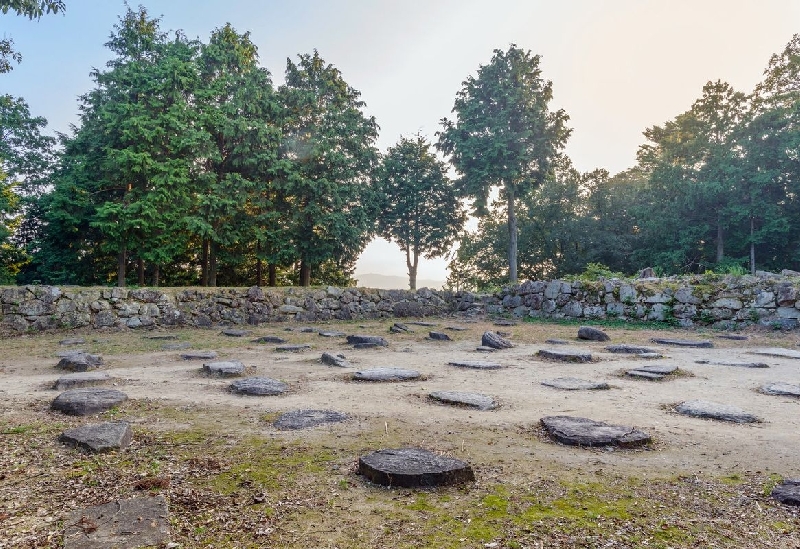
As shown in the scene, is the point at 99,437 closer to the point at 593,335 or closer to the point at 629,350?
the point at 629,350

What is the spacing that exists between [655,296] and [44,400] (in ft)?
37.7

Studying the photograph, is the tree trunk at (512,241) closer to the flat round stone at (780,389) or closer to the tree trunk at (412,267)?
the tree trunk at (412,267)

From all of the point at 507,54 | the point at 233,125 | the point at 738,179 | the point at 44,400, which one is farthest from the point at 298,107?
the point at 738,179

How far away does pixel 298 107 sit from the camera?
712 inches

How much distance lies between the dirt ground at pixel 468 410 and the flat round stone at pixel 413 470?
0.38 feet

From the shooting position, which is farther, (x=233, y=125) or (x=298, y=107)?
(x=298, y=107)

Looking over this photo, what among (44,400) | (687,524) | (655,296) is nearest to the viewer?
(687,524)

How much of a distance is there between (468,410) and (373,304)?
33.2ft

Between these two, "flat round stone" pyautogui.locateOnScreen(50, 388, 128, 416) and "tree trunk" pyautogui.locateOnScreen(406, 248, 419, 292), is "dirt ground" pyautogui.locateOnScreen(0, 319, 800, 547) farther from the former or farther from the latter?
"tree trunk" pyautogui.locateOnScreen(406, 248, 419, 292)

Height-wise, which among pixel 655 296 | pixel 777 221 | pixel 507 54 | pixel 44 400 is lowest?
pixel 44 400

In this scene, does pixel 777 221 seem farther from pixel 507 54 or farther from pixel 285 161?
pixel 285 161

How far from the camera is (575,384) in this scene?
4.33m

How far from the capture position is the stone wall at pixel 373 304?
9430 mm

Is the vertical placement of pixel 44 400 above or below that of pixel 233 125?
below
